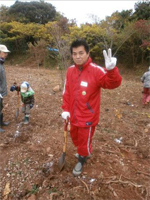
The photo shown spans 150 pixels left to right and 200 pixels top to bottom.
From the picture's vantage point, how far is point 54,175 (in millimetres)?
2404

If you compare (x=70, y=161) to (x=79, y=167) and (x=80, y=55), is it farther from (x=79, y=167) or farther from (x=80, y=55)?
(x=80, y=55)

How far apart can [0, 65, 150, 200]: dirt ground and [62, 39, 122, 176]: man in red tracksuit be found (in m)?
0.31

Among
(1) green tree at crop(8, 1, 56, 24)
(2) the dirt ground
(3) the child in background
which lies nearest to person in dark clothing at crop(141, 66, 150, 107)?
(2) the dirt ground

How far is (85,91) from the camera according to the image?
2.12 metres

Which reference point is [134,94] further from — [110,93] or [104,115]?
[104,115]

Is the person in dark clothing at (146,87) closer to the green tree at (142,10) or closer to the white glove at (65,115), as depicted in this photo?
the white glove at (65,115)

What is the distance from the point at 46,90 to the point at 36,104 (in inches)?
63.1

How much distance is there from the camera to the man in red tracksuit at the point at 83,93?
6.78 feet

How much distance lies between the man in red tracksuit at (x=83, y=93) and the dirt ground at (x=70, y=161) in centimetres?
31

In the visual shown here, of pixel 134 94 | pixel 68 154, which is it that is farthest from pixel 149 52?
pixel 68 154

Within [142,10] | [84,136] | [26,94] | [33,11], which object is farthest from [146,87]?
[33,11]

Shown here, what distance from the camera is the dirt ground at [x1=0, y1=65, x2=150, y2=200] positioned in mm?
2219

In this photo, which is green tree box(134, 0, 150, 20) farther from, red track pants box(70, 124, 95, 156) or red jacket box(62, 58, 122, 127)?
red track pants box(70, 124, 95, 156)

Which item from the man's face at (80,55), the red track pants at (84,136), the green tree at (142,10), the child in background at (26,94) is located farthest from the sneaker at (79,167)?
the green tree at (142,10)
